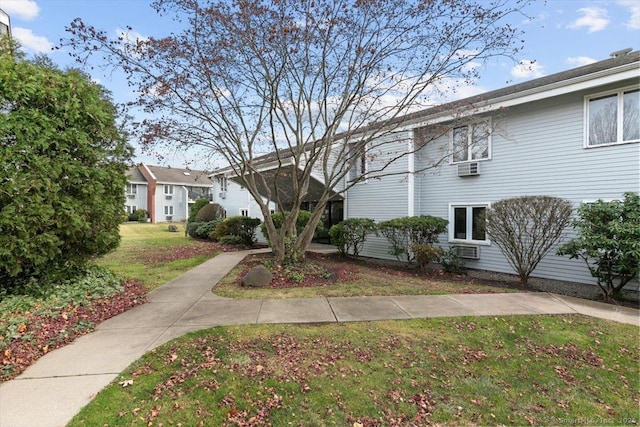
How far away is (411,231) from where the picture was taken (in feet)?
34.8

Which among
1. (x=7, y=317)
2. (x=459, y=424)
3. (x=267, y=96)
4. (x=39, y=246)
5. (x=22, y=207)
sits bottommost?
(x=459, y=424)

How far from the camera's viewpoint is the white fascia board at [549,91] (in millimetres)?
7383

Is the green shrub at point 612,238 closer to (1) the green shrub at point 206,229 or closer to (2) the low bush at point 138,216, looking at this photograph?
(1) the green shrub at point 206,229

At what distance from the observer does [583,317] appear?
18.1 feet

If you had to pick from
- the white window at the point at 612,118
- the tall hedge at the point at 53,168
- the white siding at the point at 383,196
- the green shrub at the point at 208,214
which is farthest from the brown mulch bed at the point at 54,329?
the green shrub at the point at 208,214

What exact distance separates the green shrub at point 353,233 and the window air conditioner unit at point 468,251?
2.84m

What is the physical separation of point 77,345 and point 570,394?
231 inches

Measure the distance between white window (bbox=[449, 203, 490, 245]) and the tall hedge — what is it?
982cm

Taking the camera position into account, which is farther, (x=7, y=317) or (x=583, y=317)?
(x=583, y=317)

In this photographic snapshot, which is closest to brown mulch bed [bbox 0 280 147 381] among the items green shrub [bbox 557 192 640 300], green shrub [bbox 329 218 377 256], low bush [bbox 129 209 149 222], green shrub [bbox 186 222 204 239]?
green shrub [bbox 329 218 377 256]

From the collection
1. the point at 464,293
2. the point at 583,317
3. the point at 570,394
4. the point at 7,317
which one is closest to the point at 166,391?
the point at 7,317

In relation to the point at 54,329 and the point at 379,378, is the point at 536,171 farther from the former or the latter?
the point at 54,329

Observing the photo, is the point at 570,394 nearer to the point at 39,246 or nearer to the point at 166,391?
the point at 166,391

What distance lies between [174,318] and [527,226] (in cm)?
815
